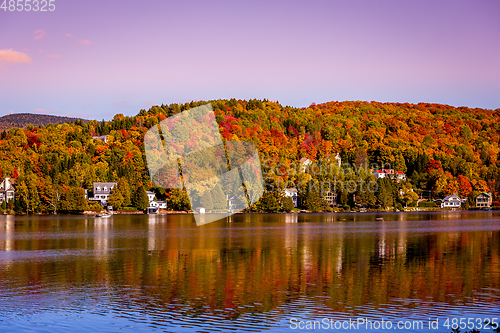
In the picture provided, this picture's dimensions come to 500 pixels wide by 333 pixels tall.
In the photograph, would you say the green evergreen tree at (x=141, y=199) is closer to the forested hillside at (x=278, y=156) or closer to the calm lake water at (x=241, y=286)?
the forested hillside at (x=278, y=156)

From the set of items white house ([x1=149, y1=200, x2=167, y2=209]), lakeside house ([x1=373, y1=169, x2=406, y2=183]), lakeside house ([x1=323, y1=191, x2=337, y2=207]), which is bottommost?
white house ([x1=149, y1=200, x2=167, y2=209])

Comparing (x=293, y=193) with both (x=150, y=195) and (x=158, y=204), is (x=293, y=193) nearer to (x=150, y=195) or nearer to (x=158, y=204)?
(x=158, y=204)

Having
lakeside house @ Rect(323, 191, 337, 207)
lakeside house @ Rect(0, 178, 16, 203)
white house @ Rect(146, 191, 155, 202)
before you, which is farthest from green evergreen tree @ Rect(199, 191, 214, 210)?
lakeside house @ Rect(0, 178, 16, 203)

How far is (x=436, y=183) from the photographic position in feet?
487

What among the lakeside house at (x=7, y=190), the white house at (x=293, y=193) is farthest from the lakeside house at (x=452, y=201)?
the lakeside house at (x=7, y=190)

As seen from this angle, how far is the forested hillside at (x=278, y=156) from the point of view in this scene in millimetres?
116319

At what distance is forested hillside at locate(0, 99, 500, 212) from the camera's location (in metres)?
116

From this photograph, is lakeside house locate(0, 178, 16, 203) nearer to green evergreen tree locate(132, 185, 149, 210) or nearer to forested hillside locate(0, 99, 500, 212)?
forested hillside locate(0, 99, 500, 212)

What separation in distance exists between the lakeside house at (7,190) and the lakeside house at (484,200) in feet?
410

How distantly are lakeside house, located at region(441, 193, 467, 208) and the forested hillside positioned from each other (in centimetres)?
244

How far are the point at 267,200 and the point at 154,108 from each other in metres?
95.8

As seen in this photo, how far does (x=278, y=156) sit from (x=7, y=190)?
70143 mm

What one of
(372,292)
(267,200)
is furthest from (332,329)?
(267,200)

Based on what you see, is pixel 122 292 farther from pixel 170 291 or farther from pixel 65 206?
pixel 65 206
